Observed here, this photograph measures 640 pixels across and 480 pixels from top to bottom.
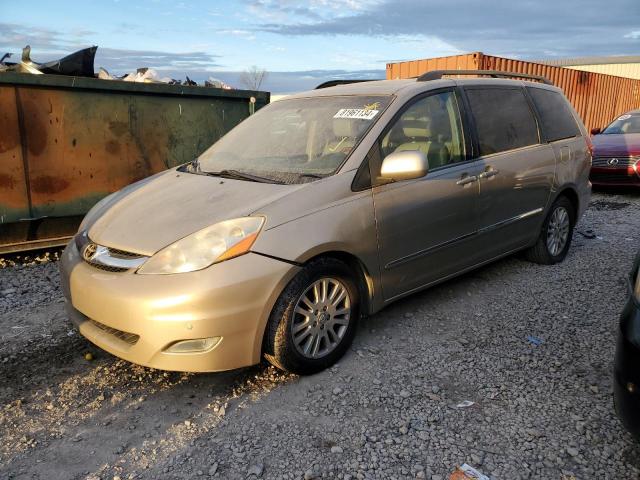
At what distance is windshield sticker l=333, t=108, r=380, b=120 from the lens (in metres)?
3.40

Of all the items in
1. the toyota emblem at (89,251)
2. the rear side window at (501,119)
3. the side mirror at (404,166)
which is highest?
the rear side window at (501,119)

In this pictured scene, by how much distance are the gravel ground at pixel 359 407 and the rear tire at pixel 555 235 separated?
974mm

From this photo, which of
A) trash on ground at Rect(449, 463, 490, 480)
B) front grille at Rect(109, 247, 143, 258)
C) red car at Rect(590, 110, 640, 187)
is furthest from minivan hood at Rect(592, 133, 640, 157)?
front grille at Rect(109, 247, 143, 258)

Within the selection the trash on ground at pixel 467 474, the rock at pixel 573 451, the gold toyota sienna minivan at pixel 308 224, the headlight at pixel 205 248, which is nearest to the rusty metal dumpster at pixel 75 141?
the gold toyota sienna minivan at pixel 308 224

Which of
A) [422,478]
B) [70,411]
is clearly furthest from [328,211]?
[70,411]

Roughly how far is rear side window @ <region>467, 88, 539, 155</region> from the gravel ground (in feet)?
4.30

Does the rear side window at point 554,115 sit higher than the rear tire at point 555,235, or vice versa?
the rear side window at point 554,115

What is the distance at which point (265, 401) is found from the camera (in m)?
2.81

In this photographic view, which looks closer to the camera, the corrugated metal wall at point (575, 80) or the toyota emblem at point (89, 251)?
the toyota emblem at point (89, 251)

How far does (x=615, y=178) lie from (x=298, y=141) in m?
7.33

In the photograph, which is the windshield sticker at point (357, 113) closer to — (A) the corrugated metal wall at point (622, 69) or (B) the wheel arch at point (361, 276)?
(B) the wheel arch at point (361, 276)

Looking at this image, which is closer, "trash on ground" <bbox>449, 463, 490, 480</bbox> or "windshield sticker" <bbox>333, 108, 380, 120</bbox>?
"trash on ground" <bbox>449, 463, 490, 480</bbox>

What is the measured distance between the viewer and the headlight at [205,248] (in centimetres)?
262

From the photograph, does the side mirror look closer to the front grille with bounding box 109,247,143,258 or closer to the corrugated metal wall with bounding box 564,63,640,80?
the front grille with bounding box 109,247,143,258
